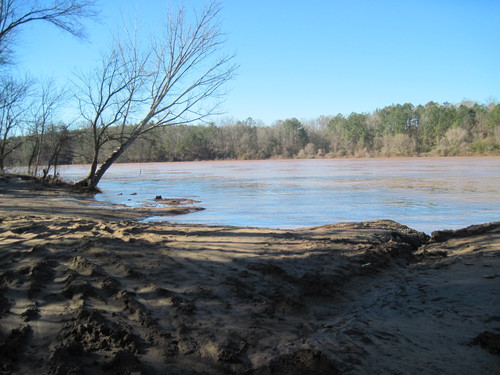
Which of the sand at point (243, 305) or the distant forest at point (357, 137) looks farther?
the distant forest at point (357, 137)

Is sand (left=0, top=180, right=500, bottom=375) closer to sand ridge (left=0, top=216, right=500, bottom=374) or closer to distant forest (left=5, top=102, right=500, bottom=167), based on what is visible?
sand ridge (left=0, top=216, right=500, bottom=374)

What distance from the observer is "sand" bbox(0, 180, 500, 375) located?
9.03 ft

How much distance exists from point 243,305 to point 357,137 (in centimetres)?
9164

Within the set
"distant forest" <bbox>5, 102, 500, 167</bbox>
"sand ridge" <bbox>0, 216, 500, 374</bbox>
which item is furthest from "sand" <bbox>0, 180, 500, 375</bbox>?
"distant forest" <bbox>5, 102, 500, 167</bbox>

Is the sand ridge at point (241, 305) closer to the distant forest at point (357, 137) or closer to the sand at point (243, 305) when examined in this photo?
the sand at point (243, 305)

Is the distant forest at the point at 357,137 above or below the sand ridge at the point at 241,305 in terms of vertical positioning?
above

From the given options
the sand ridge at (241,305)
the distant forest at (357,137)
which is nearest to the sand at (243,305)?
the sand ridge at (241,305)

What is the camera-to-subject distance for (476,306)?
3.75m

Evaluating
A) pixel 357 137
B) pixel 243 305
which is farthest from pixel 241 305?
pixel 357 137

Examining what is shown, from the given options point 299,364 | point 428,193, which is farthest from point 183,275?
Answer: point 428,193

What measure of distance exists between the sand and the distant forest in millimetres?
56141

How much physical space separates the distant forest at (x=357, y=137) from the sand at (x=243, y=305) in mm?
56141

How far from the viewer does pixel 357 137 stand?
91.1 meters

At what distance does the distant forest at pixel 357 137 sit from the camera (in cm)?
6888
